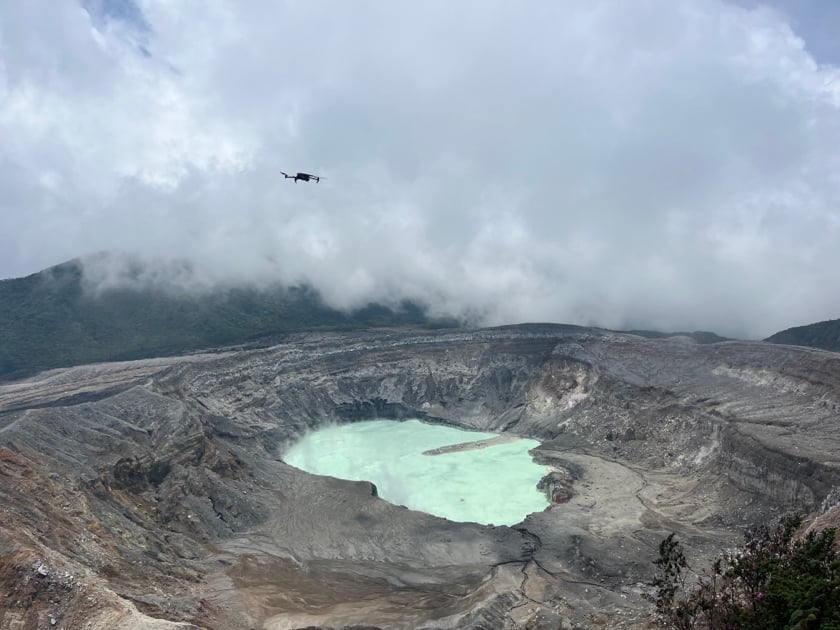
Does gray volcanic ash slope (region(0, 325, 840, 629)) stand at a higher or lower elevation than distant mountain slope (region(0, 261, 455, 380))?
lower

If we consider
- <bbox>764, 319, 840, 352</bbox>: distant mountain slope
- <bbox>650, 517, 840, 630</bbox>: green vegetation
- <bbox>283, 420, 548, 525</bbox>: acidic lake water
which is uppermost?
<bbox>764, 319, 840, 352</bbox>: distant mountain slope

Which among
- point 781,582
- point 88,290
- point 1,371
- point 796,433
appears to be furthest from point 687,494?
point 88,290

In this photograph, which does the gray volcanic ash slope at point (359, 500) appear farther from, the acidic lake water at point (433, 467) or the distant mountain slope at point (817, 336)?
the distant mountain slope at point (817, 336)

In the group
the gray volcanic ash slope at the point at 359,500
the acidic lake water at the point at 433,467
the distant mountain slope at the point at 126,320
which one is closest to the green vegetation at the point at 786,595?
the gray volcanic ash slope at the point at 359,500

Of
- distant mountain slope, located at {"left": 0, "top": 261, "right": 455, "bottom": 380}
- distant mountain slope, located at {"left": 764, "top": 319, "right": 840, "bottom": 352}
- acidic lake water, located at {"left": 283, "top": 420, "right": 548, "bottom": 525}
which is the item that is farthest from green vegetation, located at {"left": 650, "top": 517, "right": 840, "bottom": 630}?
distant mountain slope, located at {"left": 0, "top": 261, "right": 455, "bottom": 380}

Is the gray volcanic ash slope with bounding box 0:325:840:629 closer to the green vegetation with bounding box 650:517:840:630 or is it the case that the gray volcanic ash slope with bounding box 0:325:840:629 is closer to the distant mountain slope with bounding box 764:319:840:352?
the green vegetation with bounding box 650:517:840:630
